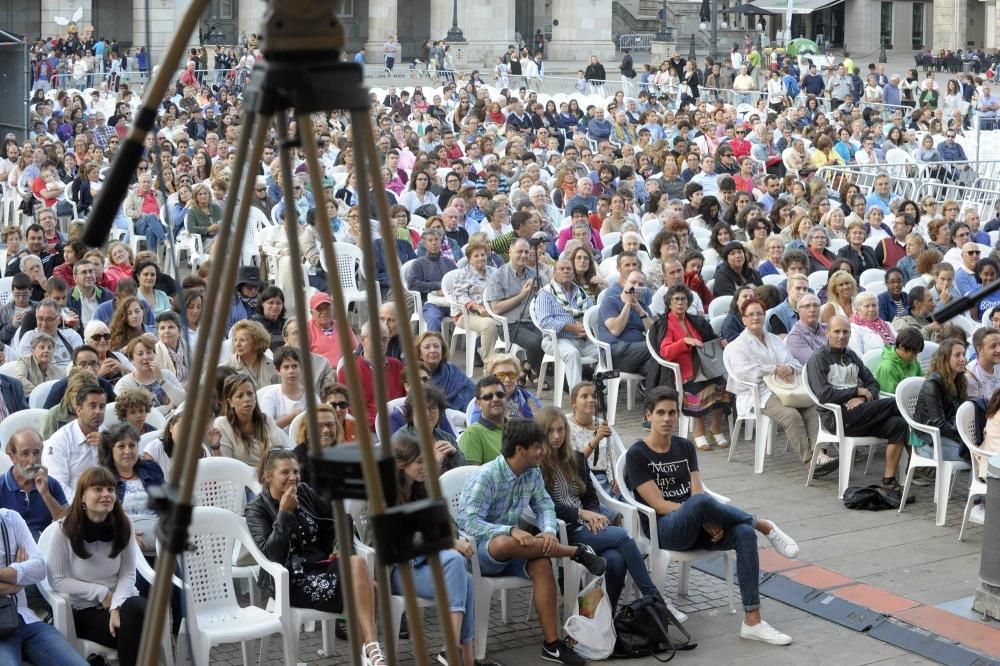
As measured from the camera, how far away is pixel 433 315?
41.9 ft

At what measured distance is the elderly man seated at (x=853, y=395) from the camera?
32.5ft

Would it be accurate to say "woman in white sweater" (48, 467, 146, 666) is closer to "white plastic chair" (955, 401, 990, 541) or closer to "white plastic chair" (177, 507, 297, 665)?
"white plastic chair" (177, 507, 297, 665)

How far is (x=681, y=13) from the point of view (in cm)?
6331

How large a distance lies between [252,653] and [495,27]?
4763cm

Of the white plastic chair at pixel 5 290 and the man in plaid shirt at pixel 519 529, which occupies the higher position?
the white plastic chair at pixel 5 290

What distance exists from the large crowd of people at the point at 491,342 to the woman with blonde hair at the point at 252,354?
0.01 meters

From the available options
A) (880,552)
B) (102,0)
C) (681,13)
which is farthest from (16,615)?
(681,13)

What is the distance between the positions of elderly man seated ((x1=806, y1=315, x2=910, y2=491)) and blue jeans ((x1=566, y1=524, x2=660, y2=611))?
3220 mm

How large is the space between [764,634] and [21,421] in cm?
401

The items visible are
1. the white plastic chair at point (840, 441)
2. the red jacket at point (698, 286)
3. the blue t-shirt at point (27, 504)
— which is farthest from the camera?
the red jacket at point (698, 286)

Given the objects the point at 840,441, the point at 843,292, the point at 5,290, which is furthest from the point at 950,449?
the point at 5,290

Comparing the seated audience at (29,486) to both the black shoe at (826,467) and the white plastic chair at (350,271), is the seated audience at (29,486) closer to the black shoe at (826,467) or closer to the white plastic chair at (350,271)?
the black shoe at (826,467)

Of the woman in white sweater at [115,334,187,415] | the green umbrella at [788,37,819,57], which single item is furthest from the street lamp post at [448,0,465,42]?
the woman in white sweater at [115,334,187,415]

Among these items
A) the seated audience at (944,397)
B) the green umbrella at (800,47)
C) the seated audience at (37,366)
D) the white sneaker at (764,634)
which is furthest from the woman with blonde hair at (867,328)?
the green umbrella at (800,47)
